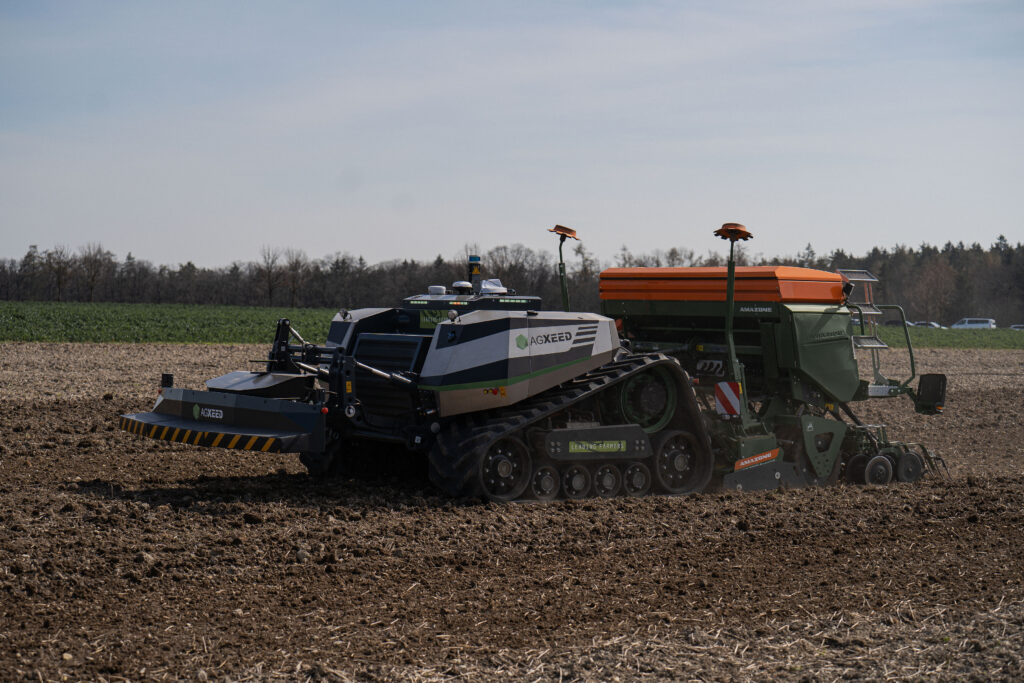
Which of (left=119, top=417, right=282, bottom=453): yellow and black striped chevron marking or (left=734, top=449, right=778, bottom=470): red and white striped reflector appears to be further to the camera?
(left=734, top=449, right=778, bottom=470): red and white striped reflector

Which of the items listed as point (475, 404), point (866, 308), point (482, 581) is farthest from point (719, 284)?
point (482, 581)

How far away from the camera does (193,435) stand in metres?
8.43

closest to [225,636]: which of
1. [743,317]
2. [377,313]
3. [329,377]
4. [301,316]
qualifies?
[329,377]

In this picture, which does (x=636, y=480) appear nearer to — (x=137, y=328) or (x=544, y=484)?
(x=544, y=484)

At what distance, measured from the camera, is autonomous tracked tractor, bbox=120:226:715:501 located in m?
8.47

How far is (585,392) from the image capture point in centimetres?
907

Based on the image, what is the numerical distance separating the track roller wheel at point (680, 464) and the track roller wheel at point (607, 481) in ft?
1.76

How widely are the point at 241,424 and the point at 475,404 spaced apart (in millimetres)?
2108

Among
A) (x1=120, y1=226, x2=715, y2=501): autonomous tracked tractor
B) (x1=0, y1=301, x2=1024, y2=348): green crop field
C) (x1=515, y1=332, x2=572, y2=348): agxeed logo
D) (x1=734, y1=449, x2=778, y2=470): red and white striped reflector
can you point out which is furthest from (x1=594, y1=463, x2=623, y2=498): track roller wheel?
(x1=0, y1=301, x2=1024, y2=348): green crop field

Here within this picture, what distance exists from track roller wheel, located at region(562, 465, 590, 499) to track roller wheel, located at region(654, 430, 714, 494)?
3.12 ft

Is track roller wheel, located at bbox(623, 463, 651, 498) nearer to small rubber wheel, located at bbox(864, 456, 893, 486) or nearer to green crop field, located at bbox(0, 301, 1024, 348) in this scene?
small rubber wheel, located at bbox(864, 456, 893, 486)

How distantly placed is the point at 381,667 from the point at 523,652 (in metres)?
0.79

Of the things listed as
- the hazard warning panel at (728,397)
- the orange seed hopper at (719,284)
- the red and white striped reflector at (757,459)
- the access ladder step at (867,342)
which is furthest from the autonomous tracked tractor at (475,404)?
the access ladder step at (867,342)

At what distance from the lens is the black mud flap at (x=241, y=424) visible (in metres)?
8.23
